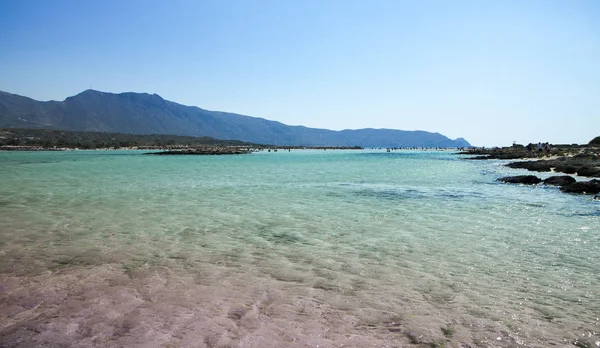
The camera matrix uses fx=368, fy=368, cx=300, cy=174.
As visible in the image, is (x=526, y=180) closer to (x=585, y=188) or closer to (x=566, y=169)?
(x=585, y=188)

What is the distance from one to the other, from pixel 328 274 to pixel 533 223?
33.9 feet

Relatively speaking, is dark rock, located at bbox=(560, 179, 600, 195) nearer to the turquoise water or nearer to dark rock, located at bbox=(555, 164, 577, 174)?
the turquoise water

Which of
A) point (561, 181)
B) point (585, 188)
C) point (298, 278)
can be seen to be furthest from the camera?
point (561, 181)

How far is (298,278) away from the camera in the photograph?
801 cm

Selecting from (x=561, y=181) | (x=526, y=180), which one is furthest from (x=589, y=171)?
(x=526, y=180)

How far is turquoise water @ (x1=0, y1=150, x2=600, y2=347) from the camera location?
17.8ft

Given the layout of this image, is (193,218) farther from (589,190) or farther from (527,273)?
(589,190)

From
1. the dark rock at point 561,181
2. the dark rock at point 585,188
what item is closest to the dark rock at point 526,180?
the dark rock at point 561,181

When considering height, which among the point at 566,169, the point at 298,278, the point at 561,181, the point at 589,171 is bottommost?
the point at 298,278

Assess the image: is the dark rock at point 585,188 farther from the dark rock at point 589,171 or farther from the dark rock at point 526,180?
the dark rock at point 589,171

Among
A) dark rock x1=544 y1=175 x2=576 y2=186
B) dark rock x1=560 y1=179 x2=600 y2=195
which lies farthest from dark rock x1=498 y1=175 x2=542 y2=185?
dark rock x1=560 y1=179 x2=600 y2=195

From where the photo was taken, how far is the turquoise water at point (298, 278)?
5.43m

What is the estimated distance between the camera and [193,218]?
49.9 ft

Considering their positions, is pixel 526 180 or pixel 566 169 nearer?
pixel 526 180
